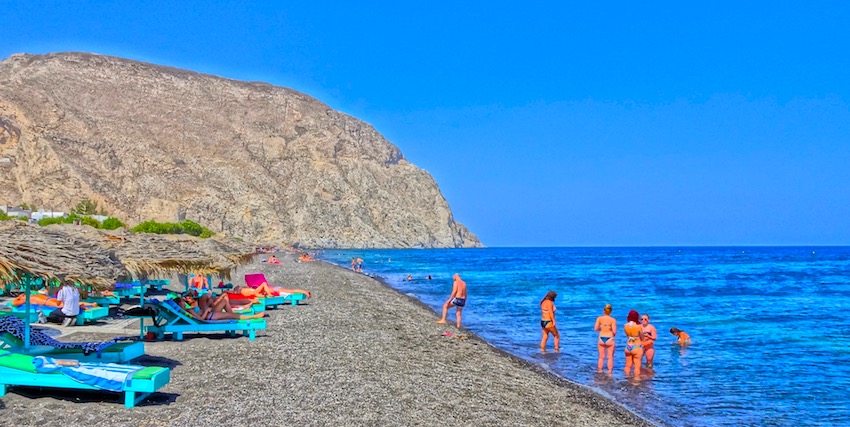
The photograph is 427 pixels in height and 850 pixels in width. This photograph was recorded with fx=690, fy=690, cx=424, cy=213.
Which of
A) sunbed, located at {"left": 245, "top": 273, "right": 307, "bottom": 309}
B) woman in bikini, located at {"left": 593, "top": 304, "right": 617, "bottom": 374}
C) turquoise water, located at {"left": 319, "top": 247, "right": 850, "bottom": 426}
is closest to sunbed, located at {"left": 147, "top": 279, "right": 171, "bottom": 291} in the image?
sunbed, located at {"left": 245, "top": 273, "right": 307, "bottom": 309}

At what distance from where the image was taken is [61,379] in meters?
6.58

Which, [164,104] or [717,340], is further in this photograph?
[164,104]

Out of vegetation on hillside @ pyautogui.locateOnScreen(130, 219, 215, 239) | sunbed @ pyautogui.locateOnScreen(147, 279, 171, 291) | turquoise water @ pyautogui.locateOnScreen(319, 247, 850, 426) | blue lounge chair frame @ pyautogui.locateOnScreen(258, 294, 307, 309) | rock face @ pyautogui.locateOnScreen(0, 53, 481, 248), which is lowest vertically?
turquoise water @ pyautogui.locateOnScreen(319, 247, 850, 426)

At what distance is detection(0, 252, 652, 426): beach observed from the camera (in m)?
6.47

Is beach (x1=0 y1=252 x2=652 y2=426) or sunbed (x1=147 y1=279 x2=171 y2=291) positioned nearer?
beach (x1=0 y1=252 x2=652 y2=426)

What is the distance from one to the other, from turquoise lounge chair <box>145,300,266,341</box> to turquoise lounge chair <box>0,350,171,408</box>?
4.25 meters

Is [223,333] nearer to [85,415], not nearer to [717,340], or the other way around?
[85,415]

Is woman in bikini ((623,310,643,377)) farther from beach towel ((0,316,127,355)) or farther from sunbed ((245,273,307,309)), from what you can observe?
sunbed ((245,273,307,309))

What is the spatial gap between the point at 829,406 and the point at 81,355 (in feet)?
31.5

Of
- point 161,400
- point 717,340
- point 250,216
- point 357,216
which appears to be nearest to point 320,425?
point 161,400

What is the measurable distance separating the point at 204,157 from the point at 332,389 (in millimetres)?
102086

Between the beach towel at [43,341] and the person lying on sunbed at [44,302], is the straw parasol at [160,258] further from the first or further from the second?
the beach towel at [43,341]

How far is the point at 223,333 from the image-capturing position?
12.2 meters

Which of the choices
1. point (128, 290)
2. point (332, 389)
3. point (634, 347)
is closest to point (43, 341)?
point (332, 389)
